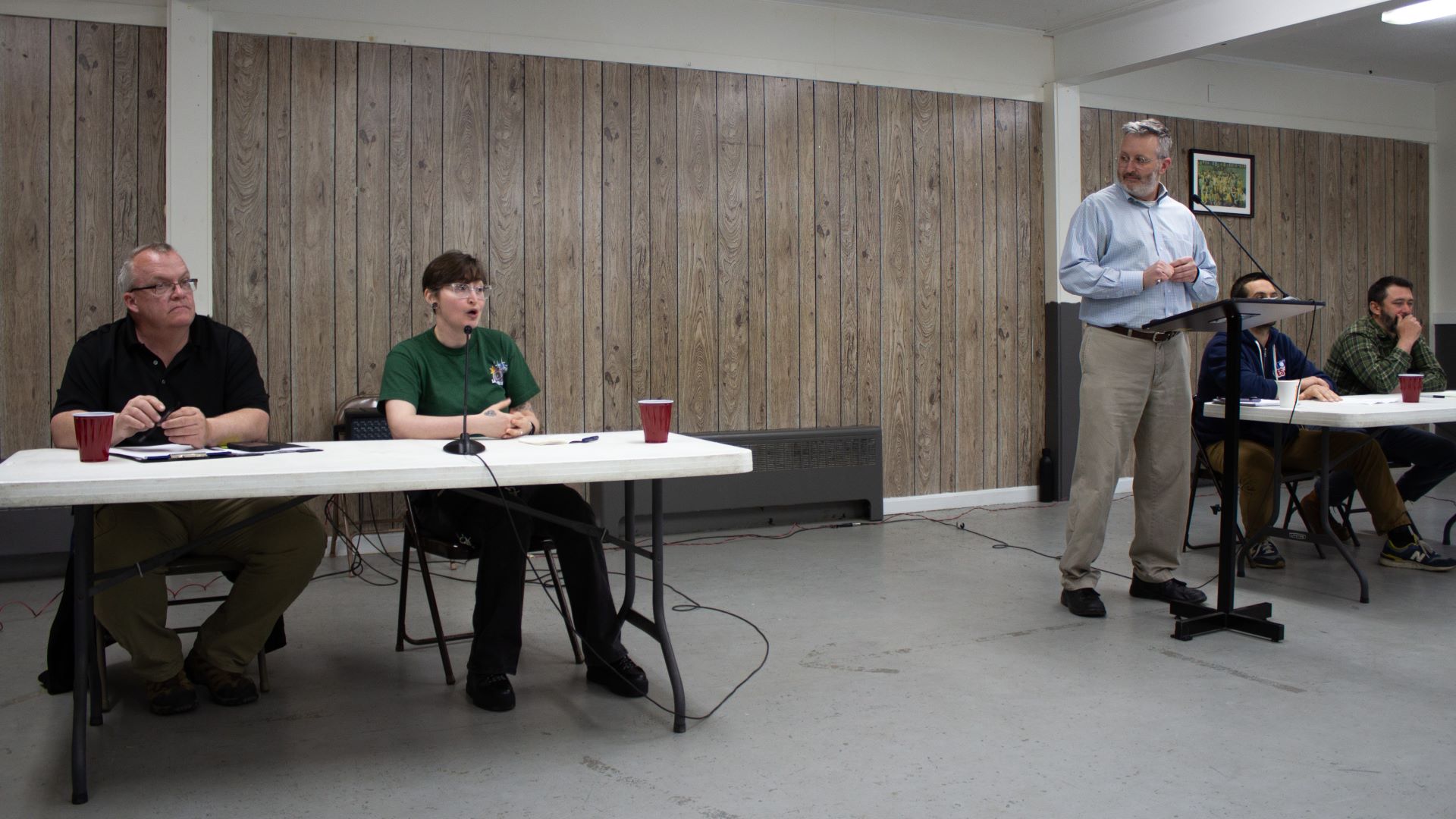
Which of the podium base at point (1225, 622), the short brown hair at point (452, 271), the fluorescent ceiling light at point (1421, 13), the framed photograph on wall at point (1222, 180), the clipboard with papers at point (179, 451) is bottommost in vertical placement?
the podium base at point (1225, 622)

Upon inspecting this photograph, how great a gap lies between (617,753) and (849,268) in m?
3.49

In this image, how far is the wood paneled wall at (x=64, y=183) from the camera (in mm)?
3930

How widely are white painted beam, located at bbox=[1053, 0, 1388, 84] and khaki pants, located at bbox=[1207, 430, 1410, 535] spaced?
175 centimetres

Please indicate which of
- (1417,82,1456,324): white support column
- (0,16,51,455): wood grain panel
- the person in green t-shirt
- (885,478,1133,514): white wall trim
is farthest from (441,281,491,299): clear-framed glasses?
(1417,82,1456,324): white support column

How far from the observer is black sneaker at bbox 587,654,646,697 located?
99.9 inches

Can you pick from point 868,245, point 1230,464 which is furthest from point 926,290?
point 1230,464

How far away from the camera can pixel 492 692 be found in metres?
2.45

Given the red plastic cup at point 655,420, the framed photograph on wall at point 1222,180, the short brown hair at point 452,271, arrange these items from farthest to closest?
the framed photograph on wall at point 1222,180, the short brown hair at point 452,271, the red plastic cup at point 655,420

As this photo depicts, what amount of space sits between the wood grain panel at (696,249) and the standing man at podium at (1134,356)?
200 cm

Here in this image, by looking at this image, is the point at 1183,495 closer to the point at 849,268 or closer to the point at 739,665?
the point at 739,665

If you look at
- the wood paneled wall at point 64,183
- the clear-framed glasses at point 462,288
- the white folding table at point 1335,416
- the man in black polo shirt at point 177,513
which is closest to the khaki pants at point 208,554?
the man in black polo shirt at point 177,513

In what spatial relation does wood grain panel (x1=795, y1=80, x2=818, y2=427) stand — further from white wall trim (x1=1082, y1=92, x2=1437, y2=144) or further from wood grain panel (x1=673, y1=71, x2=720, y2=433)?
white wall trim (x1=1082, y1=92, x2=1437, y2=144)

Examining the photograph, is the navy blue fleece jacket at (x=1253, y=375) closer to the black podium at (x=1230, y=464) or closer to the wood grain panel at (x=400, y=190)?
the black podium at (x=1230, y=464)

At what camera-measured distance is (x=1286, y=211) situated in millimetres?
6527
